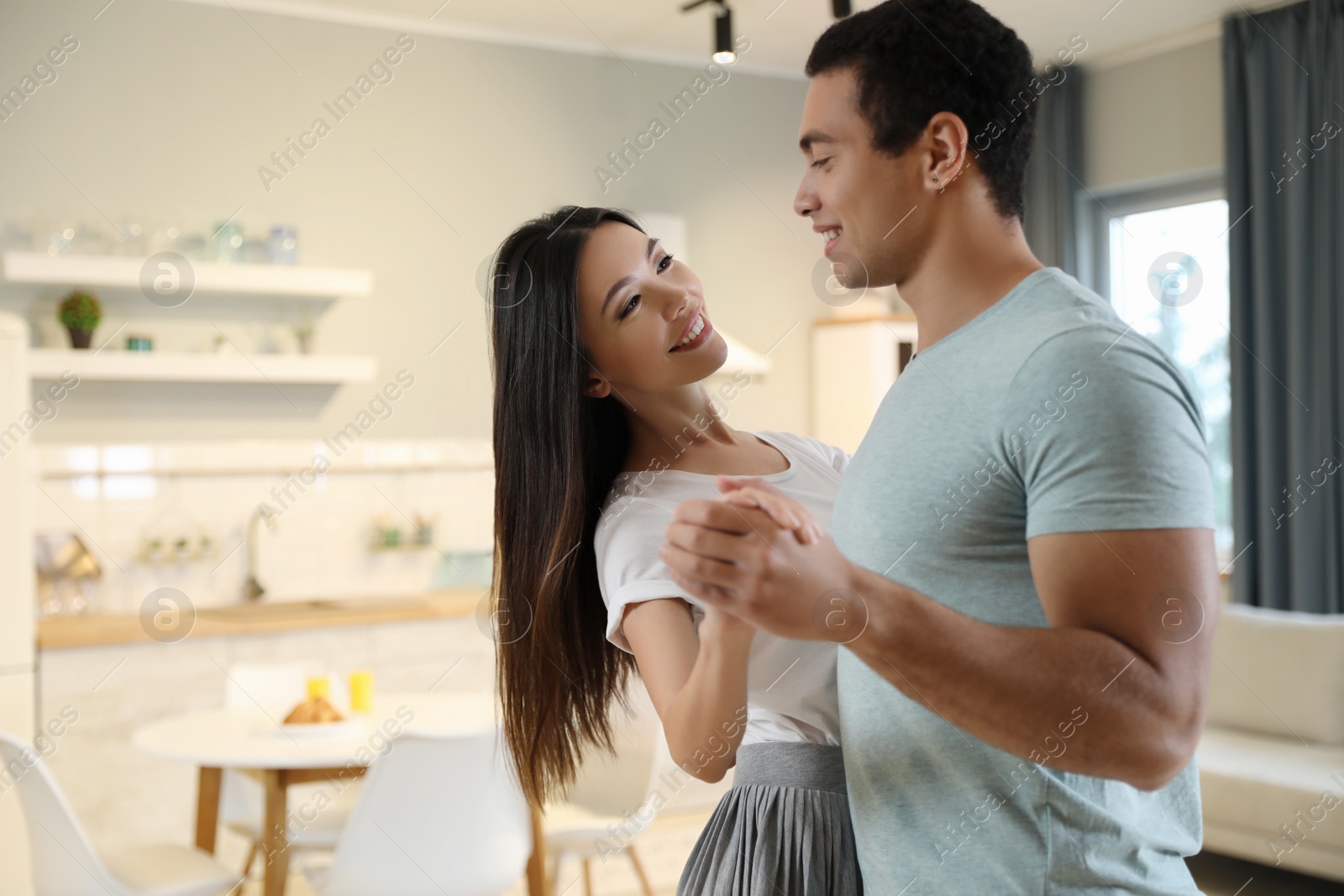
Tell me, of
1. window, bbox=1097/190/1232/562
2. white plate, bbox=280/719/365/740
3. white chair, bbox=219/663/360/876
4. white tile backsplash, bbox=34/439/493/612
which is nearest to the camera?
white plate, bbox=280/719/365/740

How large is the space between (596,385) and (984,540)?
0.57 metres

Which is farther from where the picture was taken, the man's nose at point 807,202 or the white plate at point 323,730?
the white plate at point 323,730

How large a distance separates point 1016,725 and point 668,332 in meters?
0.67

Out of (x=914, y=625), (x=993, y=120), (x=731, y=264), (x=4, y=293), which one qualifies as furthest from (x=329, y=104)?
(x=914, y=625)

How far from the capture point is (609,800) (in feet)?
11.1

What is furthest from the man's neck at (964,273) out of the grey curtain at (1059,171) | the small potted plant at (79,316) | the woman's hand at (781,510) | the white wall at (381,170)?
the grey curtain at (1059,171)

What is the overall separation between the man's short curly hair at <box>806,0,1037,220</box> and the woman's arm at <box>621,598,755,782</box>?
1.54 ft

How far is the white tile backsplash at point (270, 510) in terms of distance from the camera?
422cm

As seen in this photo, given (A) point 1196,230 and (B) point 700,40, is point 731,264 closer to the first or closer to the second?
(B) point 700,40

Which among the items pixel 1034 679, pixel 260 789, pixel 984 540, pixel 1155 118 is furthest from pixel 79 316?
pixel 1155 118

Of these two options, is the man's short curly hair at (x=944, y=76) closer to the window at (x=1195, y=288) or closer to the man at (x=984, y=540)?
the man at (x=984, y=540)

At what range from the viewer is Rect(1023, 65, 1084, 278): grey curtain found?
5508mm

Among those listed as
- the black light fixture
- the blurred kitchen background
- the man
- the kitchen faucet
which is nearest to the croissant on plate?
the blurred kitchen background

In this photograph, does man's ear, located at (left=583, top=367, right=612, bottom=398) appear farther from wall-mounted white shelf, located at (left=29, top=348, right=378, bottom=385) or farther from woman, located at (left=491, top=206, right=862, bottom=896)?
wall-mounted white shelf, located at (left=29, top=348, right=378, bottom=385)
